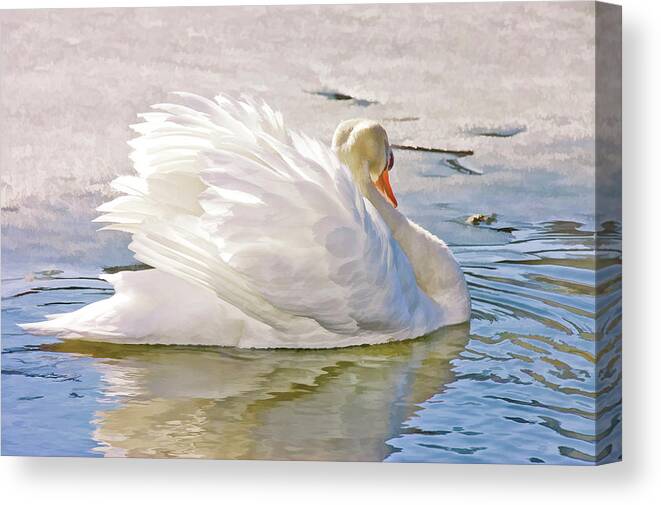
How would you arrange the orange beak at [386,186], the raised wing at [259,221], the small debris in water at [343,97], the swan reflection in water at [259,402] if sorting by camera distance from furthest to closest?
the orange beak at [386,186] < the small debris in water at [343,97] < the swan reflection in water at [259,402] < the raised wing at [259,221]

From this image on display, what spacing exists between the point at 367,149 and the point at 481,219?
513mm

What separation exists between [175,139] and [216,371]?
90cm

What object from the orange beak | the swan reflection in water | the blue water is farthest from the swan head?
the swan reflection in water

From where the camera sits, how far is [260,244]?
5.58 m

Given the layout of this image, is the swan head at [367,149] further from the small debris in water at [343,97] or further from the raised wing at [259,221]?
the raised wing at [259,221]

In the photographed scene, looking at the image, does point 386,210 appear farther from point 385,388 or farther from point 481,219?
point 385,388

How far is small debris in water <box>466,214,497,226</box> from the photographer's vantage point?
5.87 meters

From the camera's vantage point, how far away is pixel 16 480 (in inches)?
237

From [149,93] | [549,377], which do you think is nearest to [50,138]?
[149,93]

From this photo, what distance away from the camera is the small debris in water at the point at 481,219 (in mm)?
5867

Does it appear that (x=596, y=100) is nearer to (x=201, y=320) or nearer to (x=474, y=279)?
(x=474, y=279)

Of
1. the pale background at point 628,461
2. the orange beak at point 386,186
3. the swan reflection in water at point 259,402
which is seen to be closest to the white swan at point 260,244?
the orange beak at point 386,186

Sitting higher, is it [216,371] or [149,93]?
[149,93]

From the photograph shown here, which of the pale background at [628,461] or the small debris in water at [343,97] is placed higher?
the small debris in water at [343,97]
